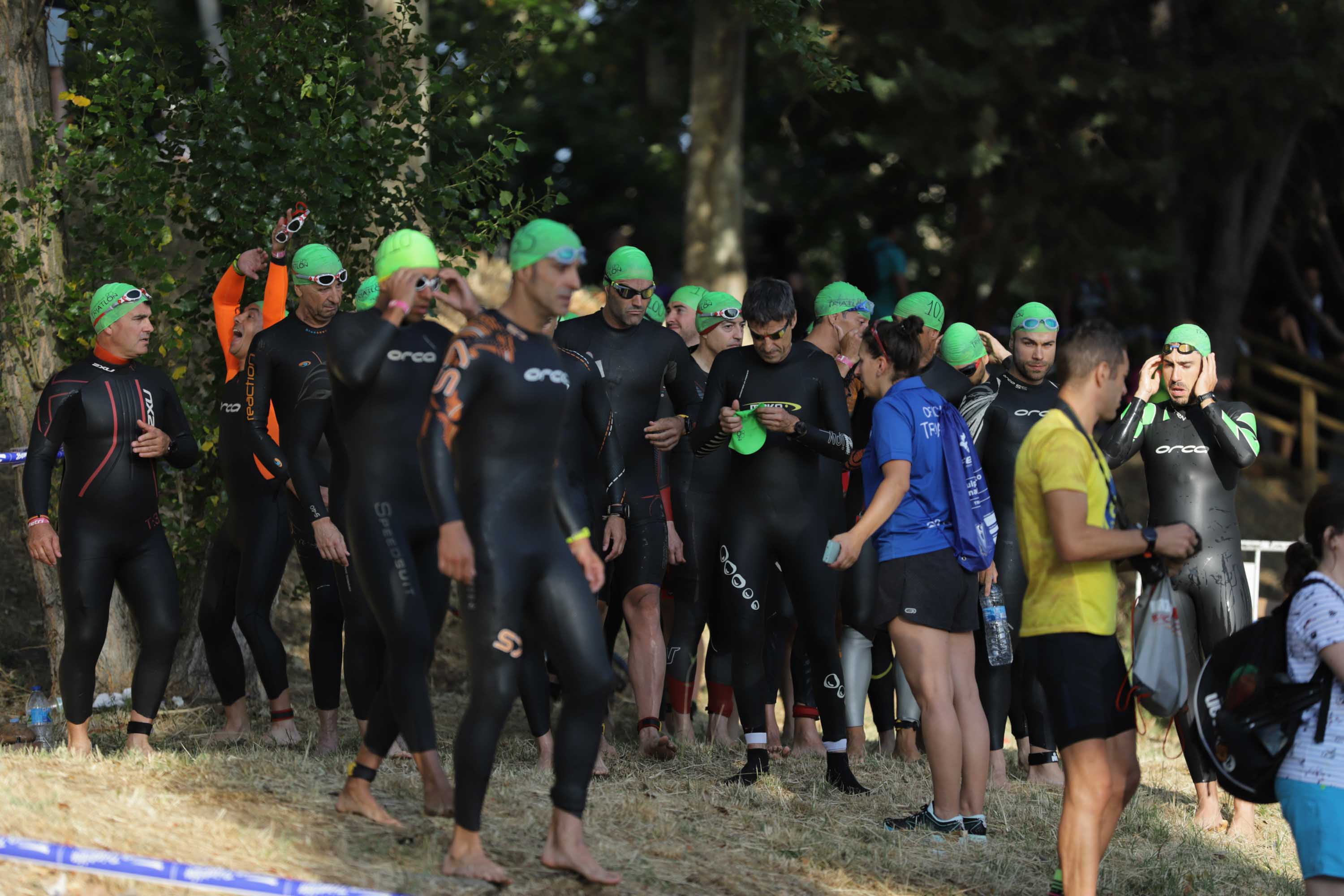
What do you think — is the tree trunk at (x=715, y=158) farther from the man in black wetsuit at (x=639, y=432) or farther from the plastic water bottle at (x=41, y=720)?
the plastic water bottle at (x=41, y=720)

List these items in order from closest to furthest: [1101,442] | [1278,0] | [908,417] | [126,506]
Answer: [908,417], [126,506], [1101,442], [1278,0]

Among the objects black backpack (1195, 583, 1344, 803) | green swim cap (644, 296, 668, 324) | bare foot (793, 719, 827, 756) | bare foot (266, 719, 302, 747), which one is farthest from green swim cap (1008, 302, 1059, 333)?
bare foot (266, 719, 302, 747)

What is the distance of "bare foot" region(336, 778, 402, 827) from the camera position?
5.53 m

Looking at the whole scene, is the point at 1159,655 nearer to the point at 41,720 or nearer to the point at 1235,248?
the point at 41,720

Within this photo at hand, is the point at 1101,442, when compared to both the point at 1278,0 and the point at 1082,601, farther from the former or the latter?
the point at 1278,0

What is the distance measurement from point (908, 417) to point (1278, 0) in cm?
1018

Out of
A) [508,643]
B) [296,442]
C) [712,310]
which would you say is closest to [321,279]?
[296,442]

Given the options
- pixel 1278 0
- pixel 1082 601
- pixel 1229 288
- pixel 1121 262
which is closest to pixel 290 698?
pixel 1082 601

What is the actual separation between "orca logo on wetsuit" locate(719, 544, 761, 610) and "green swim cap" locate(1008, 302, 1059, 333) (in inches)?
84.0

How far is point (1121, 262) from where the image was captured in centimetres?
1437

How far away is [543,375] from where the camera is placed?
197 inches

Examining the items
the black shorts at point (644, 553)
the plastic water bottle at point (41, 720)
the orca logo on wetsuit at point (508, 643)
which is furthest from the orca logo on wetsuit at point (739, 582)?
the plastic water bottle at point (41, 720)

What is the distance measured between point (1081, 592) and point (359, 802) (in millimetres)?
2877

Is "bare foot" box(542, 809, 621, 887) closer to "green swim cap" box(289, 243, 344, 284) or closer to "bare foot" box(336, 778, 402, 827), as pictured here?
"bare foot" box(336, 778, 402, 827)
